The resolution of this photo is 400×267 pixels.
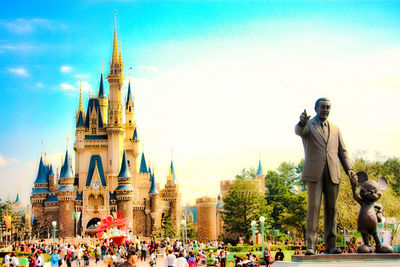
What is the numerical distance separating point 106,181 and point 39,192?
867 centimetres

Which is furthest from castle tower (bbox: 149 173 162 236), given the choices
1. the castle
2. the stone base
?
the stone base

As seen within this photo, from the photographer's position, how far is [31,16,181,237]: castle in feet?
232

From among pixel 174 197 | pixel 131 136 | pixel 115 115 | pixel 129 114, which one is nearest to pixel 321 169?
pixel 115 115

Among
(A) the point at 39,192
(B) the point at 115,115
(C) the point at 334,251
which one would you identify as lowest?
(C) the point at 334,251

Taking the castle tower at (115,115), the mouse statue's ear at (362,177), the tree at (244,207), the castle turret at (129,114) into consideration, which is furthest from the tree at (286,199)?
the mouse statue's ear at (362,177)

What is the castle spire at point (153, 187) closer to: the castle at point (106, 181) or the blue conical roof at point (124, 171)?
the castle at point (106, 181)

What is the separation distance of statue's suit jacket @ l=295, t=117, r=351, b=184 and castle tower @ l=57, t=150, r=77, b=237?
6156 centimetres

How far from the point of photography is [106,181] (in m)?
75.2

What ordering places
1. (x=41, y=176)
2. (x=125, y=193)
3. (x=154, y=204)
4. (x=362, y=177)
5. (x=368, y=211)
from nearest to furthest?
(x=368, y=211) → (x=362, y=177) → (x=125, y=193) → (x=41, y=176) → (x=154, y=204)

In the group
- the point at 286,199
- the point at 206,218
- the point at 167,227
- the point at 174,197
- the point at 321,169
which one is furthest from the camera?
the point at 174,197

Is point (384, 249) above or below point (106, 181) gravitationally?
below

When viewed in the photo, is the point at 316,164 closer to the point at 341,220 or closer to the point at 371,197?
the point at 371,197

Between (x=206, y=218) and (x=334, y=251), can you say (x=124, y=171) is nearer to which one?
(x=206, y=218)

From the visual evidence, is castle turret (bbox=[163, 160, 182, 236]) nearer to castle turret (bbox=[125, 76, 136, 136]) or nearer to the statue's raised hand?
castle turret (bbox=[125, 76, 136, 136])
